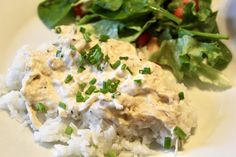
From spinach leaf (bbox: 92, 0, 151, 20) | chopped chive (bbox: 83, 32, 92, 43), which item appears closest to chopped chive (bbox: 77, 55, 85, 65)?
chopped chive (bbox: 83, 32, 92, 43)

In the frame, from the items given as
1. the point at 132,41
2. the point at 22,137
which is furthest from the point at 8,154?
the point at 132,41

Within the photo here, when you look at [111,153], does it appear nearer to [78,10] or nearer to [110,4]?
[110,4]

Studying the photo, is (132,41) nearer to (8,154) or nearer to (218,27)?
(218,27)

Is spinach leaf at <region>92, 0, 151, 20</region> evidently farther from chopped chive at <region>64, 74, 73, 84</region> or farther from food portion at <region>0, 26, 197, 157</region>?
chopped chive at <region>64, 74, 73, 84</region>

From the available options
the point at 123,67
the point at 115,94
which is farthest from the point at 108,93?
the point at 123,67

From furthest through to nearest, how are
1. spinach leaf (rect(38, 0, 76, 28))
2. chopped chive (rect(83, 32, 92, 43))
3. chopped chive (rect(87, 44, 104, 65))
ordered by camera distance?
1. spinach leaf (rect(38, 0, 76, 28))
2. chopped chive (rect(83, 32, 92, 43))
3. chopped chive (rect(87, 44, 104, 65))
